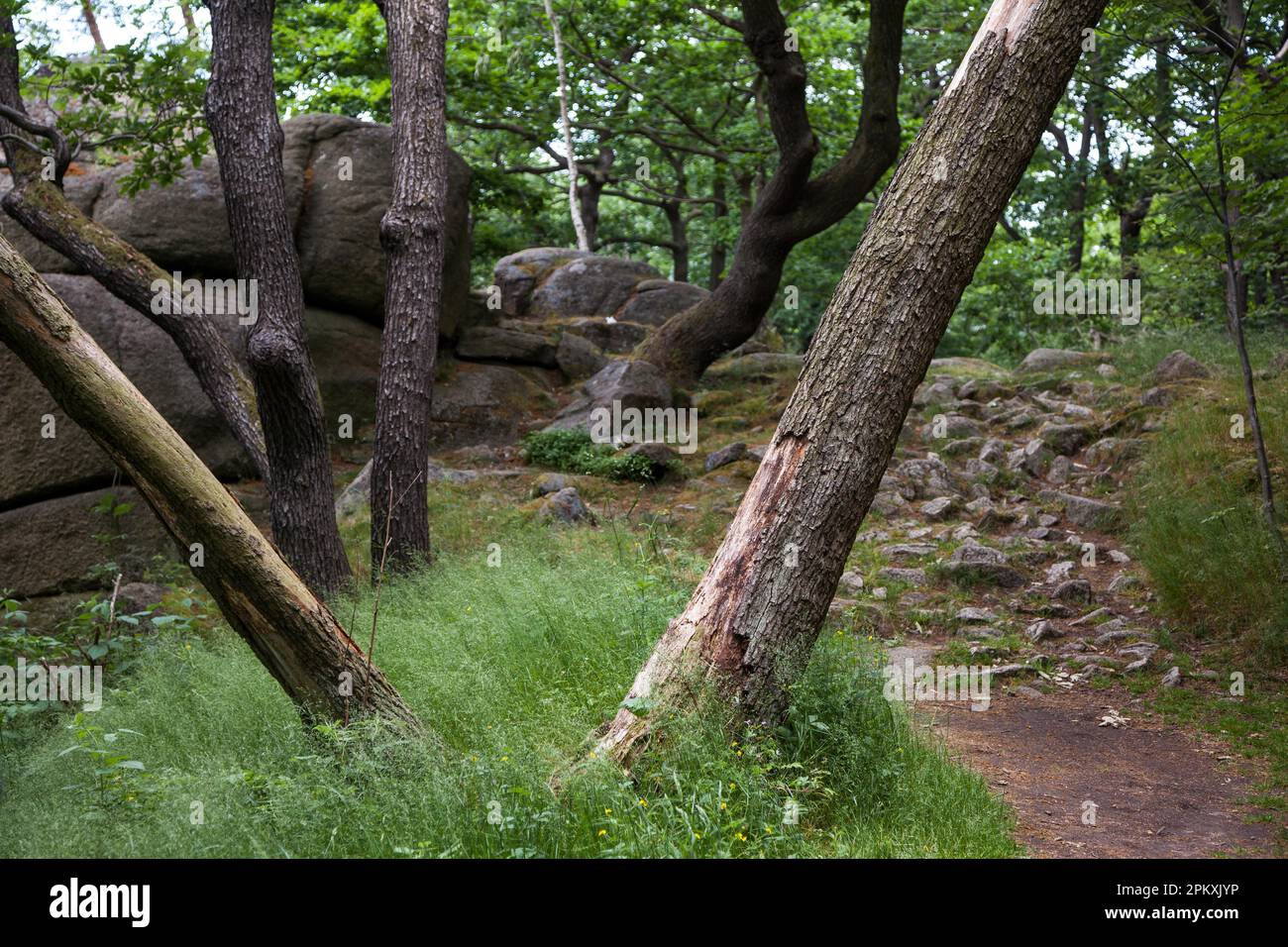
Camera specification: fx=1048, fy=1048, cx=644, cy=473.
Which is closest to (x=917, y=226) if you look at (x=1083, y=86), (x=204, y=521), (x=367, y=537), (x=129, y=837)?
(x=204, y=521)

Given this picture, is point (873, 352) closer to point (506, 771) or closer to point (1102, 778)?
point (506, 771)

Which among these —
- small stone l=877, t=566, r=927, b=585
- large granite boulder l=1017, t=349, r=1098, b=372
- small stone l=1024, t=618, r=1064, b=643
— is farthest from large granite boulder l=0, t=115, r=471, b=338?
small stone l=1024, t=618, r=1064, b=643

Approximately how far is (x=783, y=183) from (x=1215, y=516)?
6667 mm

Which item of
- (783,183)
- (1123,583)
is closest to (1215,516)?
(1123,583)

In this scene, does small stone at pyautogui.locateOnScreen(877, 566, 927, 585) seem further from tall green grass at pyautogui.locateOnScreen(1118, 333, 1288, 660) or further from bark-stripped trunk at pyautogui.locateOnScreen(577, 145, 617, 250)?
bark-stripped trunk at pyautogui.locateOnScreen(577, 145, 617, 250)

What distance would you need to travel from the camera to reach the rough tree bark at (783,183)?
37.3 feet

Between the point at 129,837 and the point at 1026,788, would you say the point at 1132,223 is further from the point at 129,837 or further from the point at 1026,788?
the point at 129,837

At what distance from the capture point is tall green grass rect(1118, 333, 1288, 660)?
23.5ft

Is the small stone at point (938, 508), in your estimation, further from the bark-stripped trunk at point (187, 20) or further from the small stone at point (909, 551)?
the bark-stripped trunk at point (187, 20)

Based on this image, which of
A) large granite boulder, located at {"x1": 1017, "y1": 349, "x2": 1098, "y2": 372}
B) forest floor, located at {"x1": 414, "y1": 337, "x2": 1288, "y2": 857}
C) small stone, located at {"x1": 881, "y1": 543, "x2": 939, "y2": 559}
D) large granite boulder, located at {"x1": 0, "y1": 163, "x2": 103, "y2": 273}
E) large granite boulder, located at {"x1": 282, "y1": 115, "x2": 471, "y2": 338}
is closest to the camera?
forest floor, located at {"x1": 414, "y1": 337, "x2": 1288, "y2": 857}

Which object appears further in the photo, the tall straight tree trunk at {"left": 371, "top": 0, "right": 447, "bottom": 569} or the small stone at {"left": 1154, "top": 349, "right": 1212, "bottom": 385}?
the small stone at {"left": 1154, "top": 349, "right": 1212, "bottom": 385}

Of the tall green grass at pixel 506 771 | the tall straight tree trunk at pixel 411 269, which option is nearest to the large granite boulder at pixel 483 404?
the tall straight tree trunk at pixel 411 269

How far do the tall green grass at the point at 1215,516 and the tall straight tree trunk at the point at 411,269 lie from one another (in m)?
5.81

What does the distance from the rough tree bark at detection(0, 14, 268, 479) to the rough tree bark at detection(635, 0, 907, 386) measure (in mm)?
5938
